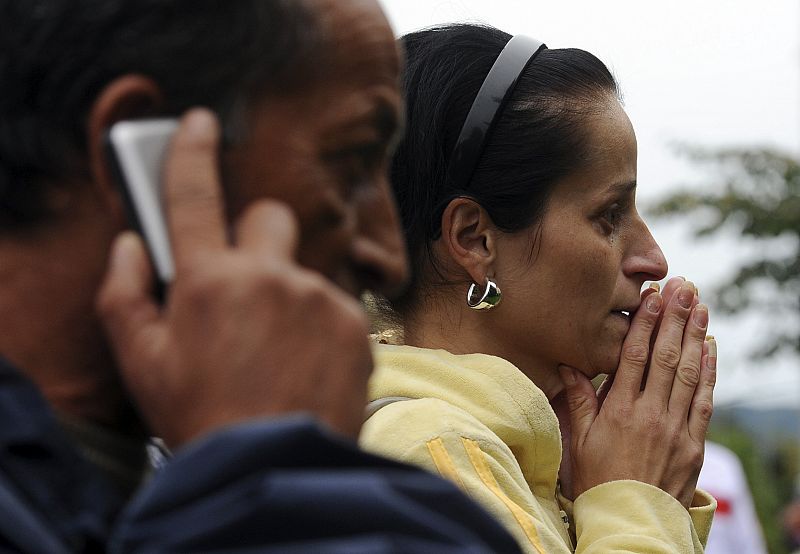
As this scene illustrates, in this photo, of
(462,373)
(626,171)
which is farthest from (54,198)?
(626,171)

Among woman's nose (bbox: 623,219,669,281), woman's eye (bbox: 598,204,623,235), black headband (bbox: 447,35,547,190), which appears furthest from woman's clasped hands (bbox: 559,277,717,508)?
black headband (bbox: 447,35,547,190)

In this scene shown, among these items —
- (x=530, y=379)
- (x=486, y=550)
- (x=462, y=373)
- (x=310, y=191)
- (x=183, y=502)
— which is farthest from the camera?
(x=530, y=379)

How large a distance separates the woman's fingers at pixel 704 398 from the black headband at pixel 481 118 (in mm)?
725

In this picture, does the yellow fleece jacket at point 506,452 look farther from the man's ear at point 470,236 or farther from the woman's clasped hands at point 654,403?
the man's ear at point 470,236

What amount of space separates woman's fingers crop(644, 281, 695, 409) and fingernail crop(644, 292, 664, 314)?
0.13ft

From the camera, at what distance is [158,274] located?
3.87 feet

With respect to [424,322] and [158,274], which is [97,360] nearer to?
[158,274]

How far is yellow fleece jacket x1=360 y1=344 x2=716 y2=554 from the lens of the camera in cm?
229

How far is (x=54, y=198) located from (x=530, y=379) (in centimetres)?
164

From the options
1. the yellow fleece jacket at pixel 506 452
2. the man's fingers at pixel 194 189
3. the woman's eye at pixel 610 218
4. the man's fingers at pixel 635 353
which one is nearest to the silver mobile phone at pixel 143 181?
the man's fingers at pixel 194 189

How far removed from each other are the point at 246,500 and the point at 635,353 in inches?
75.8

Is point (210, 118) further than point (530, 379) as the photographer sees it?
No

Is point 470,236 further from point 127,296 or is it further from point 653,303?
point 127,296

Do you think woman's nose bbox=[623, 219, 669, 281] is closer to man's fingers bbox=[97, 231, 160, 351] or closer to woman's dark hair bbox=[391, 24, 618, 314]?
woman's dark hair bbox=[391, 24, 618, 314]
